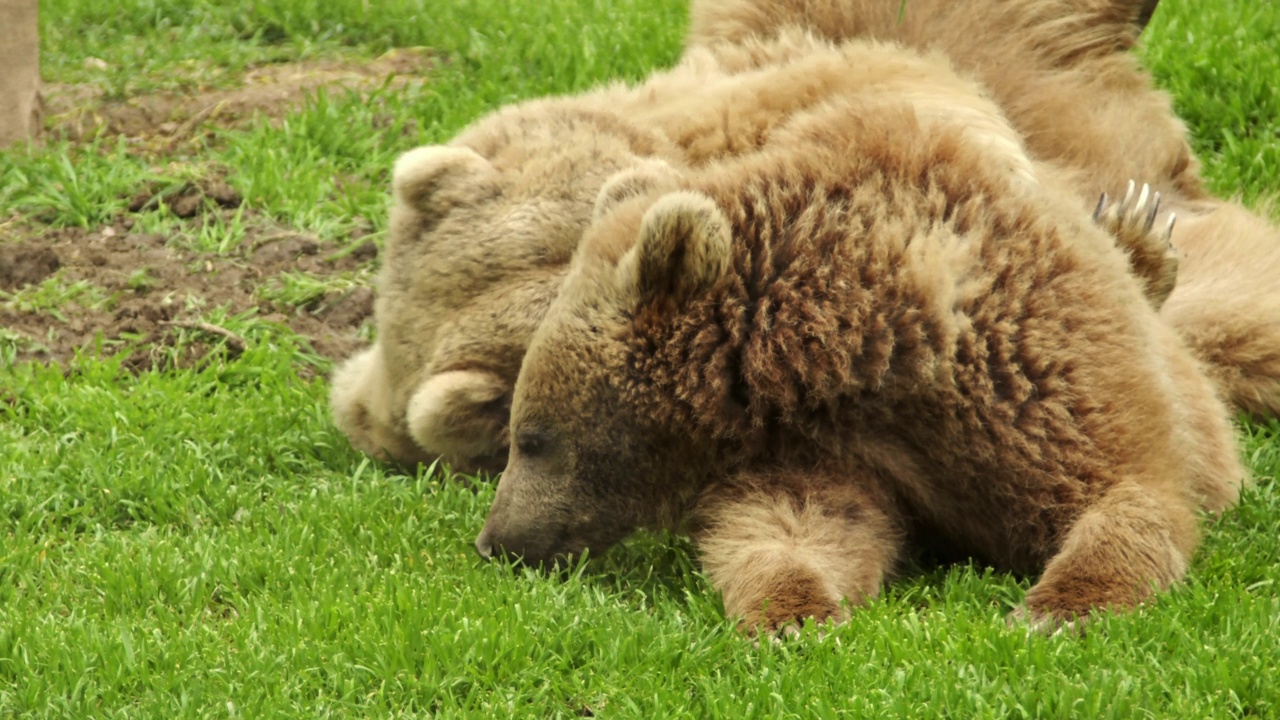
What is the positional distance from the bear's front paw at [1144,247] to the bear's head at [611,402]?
1724mm

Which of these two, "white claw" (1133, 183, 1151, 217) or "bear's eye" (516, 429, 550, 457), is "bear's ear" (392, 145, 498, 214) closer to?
"bear's eye" (516, 429, 550, 457)

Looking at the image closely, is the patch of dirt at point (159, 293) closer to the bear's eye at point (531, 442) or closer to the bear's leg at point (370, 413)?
the bear's leg at point (370, 413)

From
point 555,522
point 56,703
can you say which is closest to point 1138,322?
point 555,522

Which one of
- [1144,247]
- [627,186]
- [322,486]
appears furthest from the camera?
[322,486]

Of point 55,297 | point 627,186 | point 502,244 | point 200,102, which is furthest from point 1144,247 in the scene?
point 200,102

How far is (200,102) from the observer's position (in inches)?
363

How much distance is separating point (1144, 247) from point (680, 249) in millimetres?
1979

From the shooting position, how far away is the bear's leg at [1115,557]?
14.2 feet

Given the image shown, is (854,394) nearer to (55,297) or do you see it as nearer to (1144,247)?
(1144,247)

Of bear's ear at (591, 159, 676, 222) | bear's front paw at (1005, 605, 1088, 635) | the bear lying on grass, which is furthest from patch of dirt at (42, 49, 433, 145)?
bear's front paw at (1005, 605, 1088, 635)

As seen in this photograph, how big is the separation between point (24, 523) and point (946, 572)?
10.0ft

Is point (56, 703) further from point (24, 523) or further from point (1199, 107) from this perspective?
point (1199, 107)

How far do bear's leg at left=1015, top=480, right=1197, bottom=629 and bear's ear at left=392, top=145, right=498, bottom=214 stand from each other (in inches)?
98.9

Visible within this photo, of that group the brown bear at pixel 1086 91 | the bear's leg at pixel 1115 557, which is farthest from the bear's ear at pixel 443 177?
the bear's leg at pixel 1115 557
